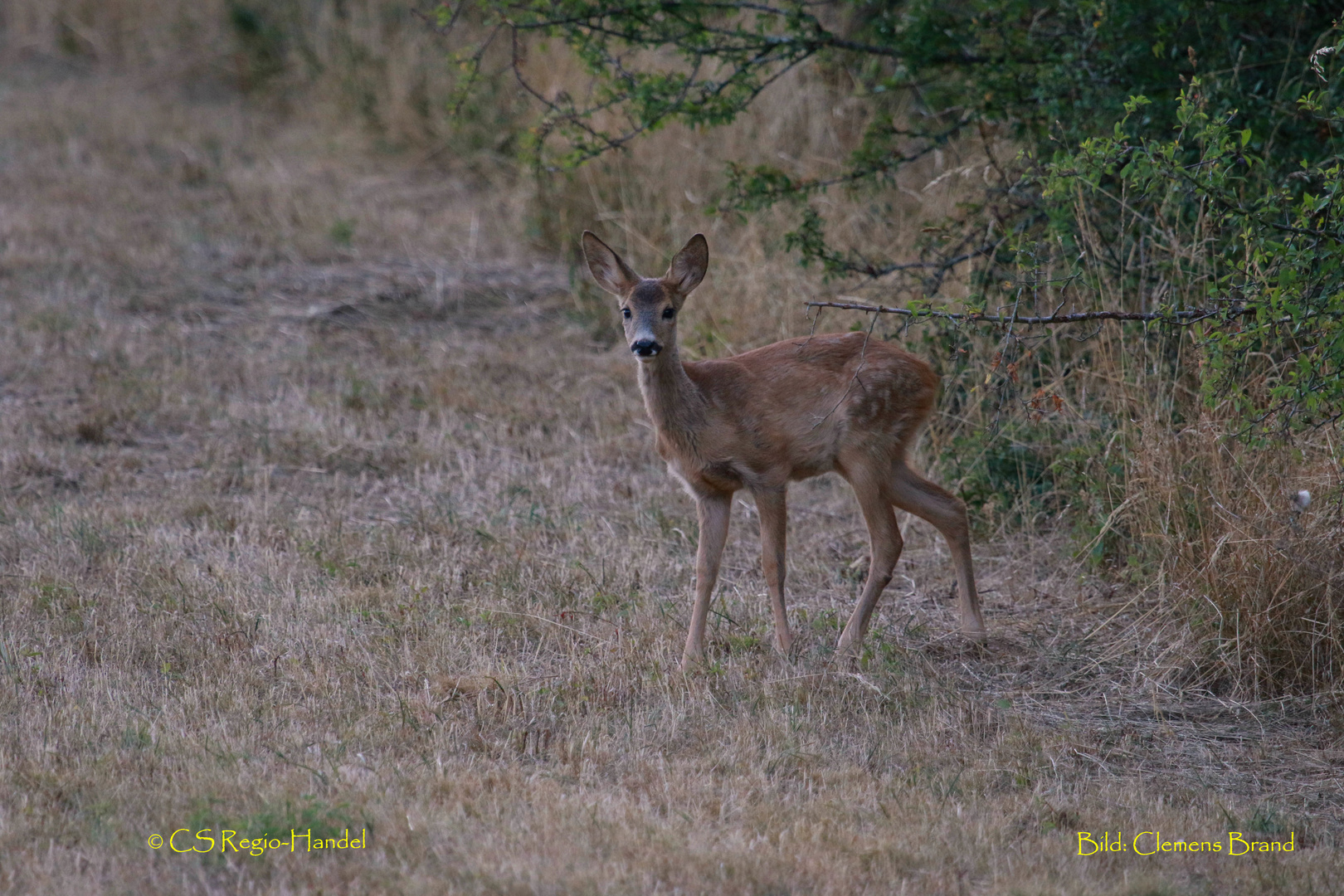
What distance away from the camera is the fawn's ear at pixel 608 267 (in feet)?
20.8

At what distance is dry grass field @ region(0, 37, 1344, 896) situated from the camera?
4.23 meters

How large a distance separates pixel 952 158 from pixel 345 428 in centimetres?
467

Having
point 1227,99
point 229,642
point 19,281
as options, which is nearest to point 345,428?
point 229,642

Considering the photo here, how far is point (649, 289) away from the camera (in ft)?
20.3

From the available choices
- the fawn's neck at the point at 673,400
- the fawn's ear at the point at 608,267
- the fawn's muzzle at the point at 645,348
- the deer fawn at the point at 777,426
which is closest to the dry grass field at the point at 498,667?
the deer fawn at the point at 777,426

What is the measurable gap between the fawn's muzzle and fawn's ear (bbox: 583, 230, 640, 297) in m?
0.53

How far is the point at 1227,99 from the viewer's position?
703 centimetres

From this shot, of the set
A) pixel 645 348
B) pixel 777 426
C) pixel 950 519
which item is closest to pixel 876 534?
pixel 950 519

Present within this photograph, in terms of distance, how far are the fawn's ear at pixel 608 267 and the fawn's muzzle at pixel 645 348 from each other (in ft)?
1.74
